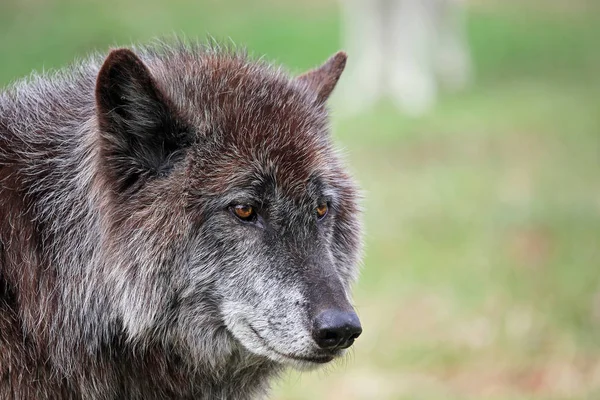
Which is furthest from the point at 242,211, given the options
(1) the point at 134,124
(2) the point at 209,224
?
(1) the point at 134,124

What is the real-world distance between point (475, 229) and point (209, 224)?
701 centimetres

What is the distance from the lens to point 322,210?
4352 millimetres

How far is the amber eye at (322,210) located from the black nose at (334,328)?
1.87 feet

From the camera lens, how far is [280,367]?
14.9 feet

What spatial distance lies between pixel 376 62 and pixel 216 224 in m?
17.2

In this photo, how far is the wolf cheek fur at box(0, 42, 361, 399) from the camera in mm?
4070

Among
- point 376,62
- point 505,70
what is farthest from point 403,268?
point 505,70

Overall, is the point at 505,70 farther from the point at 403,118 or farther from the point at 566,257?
the point at 566,257

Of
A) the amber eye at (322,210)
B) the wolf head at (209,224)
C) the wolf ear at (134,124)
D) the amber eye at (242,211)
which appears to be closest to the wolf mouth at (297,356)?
the wolf head at (209,224)

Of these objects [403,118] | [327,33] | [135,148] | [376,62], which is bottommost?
[135,148]

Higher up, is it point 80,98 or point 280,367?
point 80,98

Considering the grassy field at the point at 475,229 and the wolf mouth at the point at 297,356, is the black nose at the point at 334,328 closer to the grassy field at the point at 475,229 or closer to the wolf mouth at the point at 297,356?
the wolf mouth at the point at 297,356

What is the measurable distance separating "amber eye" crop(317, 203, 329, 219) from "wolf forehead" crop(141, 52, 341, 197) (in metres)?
0.09

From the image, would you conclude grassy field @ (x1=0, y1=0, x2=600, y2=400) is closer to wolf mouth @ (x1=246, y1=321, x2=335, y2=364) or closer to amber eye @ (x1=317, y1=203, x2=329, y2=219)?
amber eye @ (x1=317, y1=203, x2=329, y2=219)
